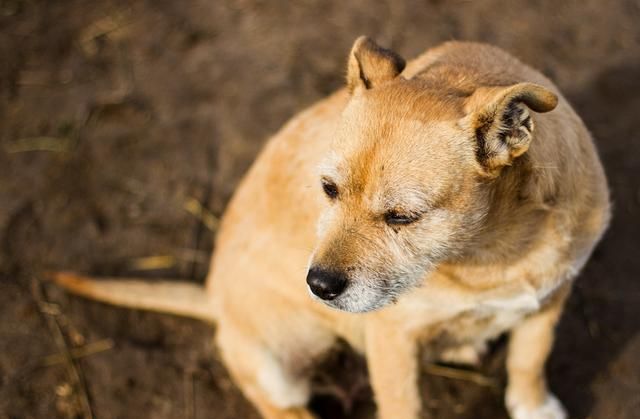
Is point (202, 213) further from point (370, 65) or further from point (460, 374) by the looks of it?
point (370, 65)

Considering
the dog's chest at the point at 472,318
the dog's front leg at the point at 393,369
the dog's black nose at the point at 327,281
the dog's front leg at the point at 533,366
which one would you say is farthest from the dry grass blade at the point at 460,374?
the dog's black nose at the point at 327,281

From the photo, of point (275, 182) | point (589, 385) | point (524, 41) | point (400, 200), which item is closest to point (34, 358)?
point (275, 182)

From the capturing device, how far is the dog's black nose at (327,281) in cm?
292

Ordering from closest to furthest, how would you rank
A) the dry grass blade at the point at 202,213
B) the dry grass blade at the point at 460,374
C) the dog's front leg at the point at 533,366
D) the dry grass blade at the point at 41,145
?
the dog's front leg at the point at 533,366 < the dry grass blade at the point at 460,374 < the dry grass blade at the point at 202,213 < the dry grass blade at the point at 41,145

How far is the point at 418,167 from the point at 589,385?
2383 mm

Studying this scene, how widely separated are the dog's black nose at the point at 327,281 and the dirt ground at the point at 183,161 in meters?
1.53

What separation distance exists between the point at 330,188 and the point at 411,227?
0.41 m

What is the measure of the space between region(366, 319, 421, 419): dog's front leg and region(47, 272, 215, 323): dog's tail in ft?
4.48

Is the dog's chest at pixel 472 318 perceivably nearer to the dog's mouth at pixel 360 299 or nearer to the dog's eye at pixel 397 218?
the dog's mouth at pixel 360 299

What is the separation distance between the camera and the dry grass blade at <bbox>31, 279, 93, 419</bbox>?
4575 millimetres

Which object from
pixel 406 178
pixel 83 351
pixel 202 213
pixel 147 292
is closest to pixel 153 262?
pixel 202 213

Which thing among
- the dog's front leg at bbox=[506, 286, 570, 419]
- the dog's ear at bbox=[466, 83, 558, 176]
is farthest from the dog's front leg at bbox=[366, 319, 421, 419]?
the dog's ear at bbox=[466, 83, 558, 176]

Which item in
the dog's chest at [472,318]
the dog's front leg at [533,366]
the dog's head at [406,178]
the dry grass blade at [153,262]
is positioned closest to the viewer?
the dog's head at [406,178]

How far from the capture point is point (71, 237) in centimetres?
538
